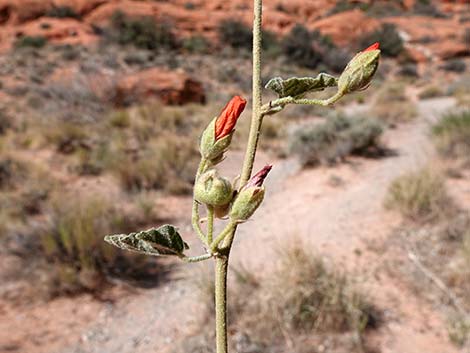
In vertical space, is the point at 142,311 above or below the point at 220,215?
below

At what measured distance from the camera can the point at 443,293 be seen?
3.24 meters

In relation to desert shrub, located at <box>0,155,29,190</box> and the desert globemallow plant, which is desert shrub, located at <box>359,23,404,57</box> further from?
the desert globemallow plant

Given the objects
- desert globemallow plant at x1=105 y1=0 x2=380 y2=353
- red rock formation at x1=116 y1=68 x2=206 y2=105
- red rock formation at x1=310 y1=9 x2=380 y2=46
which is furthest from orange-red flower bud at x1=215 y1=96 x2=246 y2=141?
red rock formation at x1=310 y1=9 x2=380 y2=46

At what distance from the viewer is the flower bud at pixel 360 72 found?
0.69m

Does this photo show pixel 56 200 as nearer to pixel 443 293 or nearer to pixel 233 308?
pixel 233 308

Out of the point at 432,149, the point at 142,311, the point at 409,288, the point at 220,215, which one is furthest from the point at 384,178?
the point at 220,215

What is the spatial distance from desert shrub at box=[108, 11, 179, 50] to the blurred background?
360 inches

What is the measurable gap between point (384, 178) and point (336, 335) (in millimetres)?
3417

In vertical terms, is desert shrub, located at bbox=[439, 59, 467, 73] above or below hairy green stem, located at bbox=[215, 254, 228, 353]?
below

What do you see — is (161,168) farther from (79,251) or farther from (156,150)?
(79,251)

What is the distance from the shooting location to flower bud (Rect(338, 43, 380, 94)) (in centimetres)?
69

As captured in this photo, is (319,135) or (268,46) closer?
(319,135)

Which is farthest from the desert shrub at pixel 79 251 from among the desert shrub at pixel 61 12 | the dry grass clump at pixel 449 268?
the desert shrub at pixel 61 12

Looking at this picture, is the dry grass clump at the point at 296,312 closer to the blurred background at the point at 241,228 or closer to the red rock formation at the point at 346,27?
the blurred background at the point at 241,228
